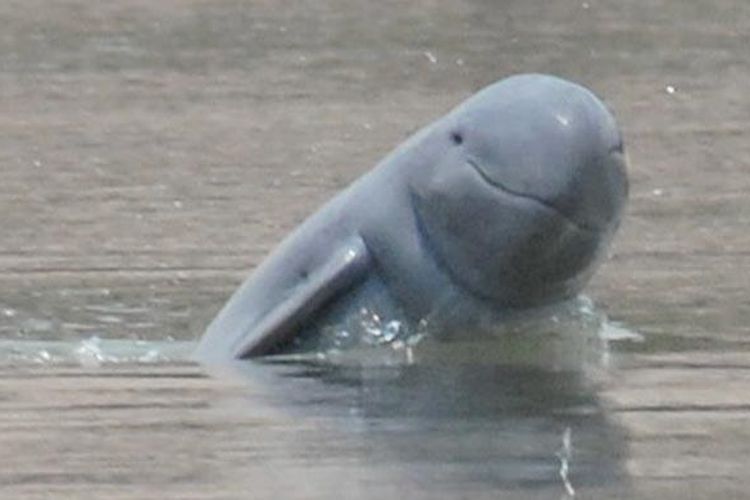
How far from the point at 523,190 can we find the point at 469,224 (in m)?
0.17

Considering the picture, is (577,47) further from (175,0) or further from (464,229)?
(464,229)

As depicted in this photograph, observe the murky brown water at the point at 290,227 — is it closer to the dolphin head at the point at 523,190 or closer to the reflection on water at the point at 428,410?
the reflection on water at the point at 428,410

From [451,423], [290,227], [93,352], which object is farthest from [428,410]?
[290,227]

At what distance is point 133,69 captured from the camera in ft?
42.4

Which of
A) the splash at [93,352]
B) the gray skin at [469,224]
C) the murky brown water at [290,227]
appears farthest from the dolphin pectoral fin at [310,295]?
the splash at [93,352]

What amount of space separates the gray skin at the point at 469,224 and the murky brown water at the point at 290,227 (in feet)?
0.65

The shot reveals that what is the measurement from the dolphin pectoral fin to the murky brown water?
13 cm

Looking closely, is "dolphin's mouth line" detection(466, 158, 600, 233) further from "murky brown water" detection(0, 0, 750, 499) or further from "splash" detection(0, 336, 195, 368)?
"splash" detection(0, 336, 195, 368)

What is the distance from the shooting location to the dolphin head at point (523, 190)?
6582 millimetres

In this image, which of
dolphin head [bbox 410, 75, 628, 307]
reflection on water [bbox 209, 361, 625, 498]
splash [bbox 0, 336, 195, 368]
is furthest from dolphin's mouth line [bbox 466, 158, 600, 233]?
splash [bbox 0, 336, 195, 368]

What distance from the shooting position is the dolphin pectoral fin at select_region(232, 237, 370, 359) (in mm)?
6770

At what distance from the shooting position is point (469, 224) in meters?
6.71

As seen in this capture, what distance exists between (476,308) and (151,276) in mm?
1621

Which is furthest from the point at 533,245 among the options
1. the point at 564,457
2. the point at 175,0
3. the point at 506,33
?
the point at 175,0
